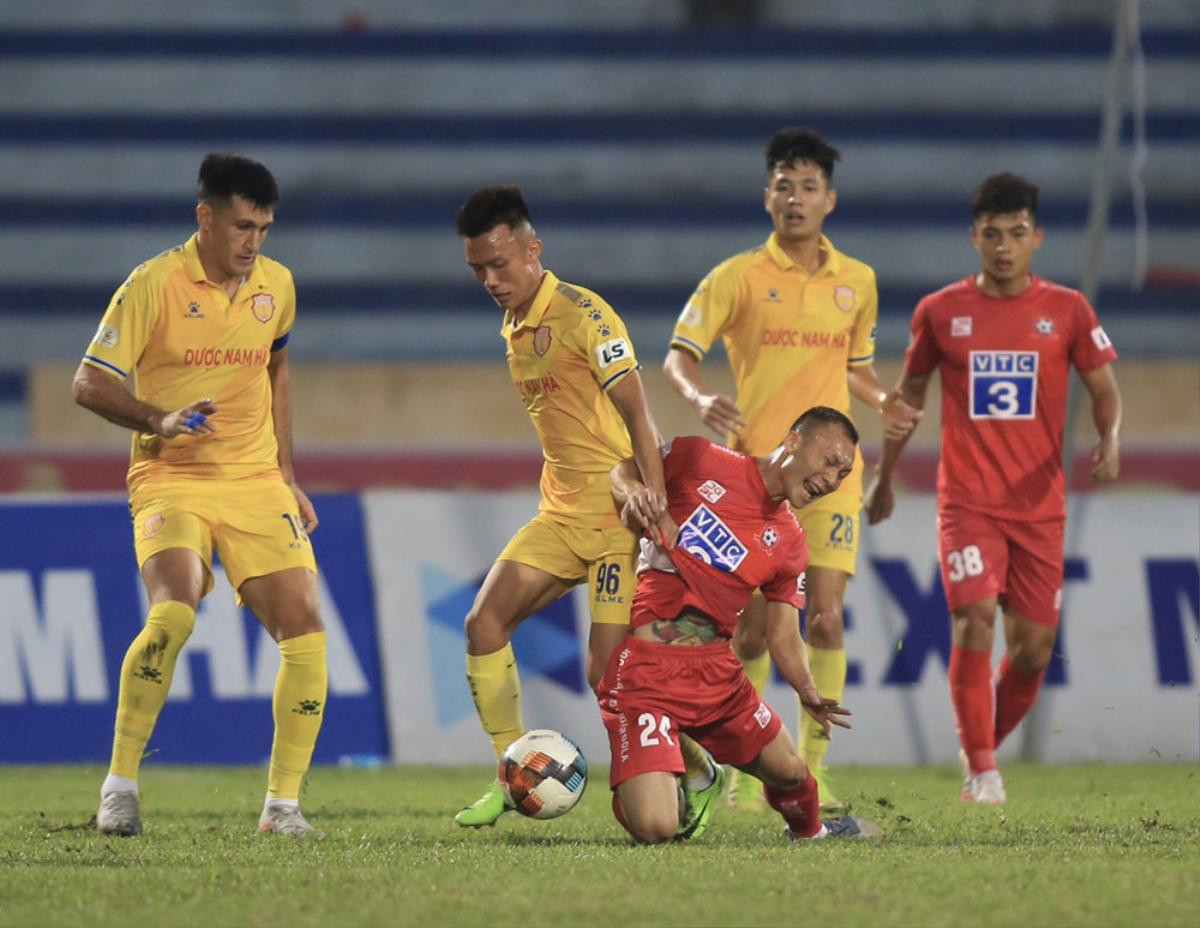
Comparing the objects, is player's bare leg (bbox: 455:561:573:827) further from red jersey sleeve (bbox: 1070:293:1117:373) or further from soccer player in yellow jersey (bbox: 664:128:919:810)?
red jersey sleeve (bbox: 1070:293:1117:373)

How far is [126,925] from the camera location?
444 centimetres

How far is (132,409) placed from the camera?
6.19 meters

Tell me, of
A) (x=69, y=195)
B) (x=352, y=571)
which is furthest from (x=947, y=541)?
(x=69, y=195)

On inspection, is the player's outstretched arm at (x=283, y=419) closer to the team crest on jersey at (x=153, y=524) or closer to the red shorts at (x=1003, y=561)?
the team crest on jersey at (x=153, y=524)

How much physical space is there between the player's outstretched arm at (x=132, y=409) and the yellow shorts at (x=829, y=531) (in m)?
2.23

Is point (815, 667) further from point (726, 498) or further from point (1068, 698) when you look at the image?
point (1068, 698)

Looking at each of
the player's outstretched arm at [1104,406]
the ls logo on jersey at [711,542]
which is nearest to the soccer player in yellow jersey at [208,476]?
the ls logo on jersey at [711,542]

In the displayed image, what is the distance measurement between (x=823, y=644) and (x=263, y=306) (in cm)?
235

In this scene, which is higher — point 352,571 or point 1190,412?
point 1190,412

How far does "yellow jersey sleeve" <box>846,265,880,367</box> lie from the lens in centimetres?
754

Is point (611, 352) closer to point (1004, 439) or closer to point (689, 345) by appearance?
point (689, 345)

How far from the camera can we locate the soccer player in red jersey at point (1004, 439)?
7.58m

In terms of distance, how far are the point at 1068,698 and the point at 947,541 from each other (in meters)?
2.33

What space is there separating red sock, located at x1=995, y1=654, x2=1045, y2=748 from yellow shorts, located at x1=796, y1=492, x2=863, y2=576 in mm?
1066
